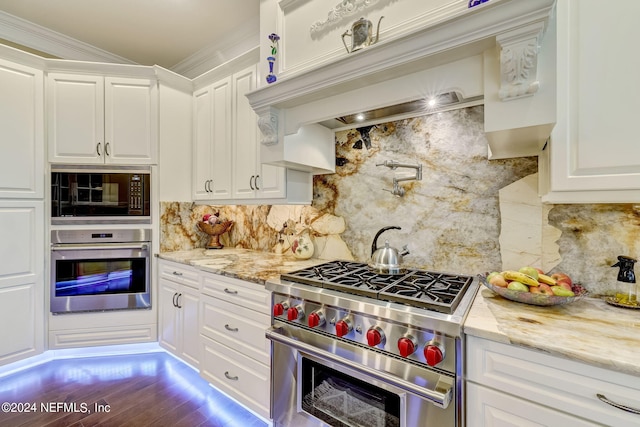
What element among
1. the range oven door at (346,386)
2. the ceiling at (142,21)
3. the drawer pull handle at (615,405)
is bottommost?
the range oven door at (346,386)

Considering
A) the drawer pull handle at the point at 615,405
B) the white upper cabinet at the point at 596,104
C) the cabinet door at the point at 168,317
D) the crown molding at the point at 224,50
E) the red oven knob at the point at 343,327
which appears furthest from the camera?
the crown molding at the point at 224,50

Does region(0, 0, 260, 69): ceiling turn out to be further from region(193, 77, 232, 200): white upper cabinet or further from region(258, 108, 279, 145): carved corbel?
region(258, 108, 279, 145): carved corbel

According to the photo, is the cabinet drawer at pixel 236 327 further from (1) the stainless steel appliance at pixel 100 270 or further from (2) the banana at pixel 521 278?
(2) the banana at pixel 521 278

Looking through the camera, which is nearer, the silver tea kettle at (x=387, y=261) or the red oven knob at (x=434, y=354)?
the red oven knob at (x=434, y=354)

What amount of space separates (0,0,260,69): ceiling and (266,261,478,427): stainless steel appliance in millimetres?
2362

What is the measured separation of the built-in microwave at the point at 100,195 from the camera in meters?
2.44

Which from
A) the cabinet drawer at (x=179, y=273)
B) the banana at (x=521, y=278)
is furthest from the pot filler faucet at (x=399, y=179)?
the cabinet drawer at (x=179, y=273)

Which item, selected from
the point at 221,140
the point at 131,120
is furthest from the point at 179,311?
the point at 131,120

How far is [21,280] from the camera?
92.4 inches

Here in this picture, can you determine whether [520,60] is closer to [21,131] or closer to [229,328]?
[229,328]

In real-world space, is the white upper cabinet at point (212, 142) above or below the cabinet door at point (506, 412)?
above

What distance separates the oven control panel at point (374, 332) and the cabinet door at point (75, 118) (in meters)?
2.29

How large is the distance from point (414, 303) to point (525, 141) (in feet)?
2.85

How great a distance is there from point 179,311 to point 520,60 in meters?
2.63
